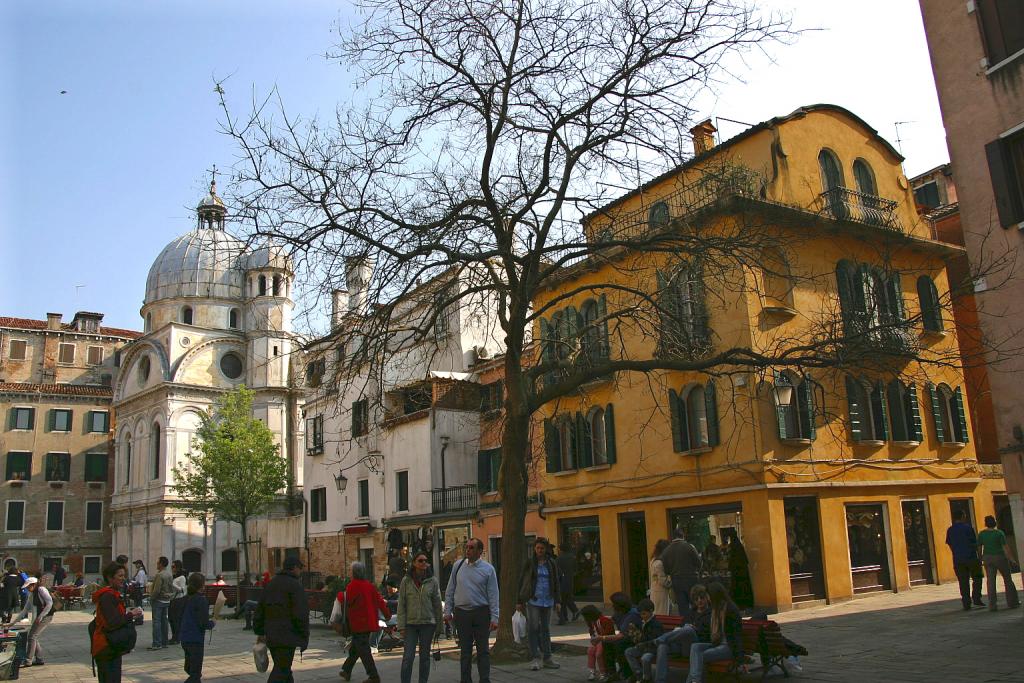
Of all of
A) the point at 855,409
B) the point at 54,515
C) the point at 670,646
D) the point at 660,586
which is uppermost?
the point at 855,409

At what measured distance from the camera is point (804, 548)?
18.1 meters

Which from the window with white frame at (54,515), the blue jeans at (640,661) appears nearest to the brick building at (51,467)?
the window with white frame at (54,515)

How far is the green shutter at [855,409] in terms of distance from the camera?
19.4m

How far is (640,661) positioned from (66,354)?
65654mm

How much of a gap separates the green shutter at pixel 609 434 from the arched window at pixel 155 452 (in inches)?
1630

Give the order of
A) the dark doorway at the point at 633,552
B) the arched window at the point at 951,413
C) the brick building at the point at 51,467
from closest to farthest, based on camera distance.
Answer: the dark doorway at the point at 633,552 < the arched window at the point at 951,413 < the brick building at the point at 51,467

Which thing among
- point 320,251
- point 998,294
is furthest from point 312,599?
point 998,294

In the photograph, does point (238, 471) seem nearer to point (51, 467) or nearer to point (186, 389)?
point (186, 389)

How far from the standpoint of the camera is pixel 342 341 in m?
13.8

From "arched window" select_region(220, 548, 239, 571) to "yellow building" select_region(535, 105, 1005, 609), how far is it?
121 feet

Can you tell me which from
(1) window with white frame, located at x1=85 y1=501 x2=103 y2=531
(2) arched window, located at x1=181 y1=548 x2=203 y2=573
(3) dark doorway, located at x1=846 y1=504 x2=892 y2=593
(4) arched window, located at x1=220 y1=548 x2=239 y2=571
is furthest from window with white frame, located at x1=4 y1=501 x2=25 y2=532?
(3) dark doorway, located at x1=846 y1=504 x2=892 y2=593

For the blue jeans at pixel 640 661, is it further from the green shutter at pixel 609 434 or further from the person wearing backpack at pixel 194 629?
the green shutter at pixel 609 434

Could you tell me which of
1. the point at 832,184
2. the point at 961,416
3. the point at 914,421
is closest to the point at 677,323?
the point at 832,184

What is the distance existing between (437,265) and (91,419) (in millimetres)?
54895
